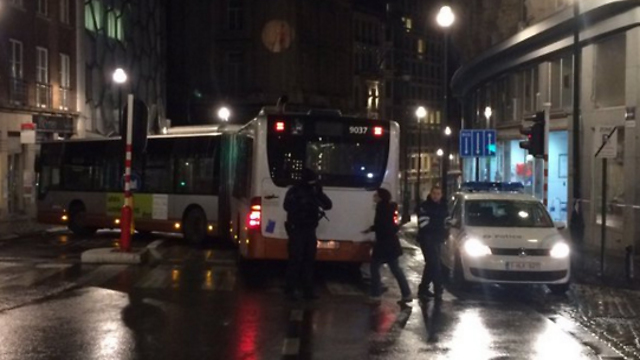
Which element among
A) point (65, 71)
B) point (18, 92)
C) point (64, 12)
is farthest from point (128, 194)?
point (64, 12)

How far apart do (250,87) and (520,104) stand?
30.5 metres

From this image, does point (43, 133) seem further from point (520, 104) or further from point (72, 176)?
point (520, 104)

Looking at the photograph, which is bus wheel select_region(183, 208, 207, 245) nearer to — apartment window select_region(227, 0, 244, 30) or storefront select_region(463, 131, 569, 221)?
storefront select_region(463, 131, 569, 221)

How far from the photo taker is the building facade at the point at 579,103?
76.0 feet

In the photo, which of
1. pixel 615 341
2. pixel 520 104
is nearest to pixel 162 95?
pixel 520 104

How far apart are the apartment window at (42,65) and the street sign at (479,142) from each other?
19.2 m

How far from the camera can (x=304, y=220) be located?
13.7m

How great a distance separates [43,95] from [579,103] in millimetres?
23200

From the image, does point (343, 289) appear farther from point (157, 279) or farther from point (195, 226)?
point (195, 226)

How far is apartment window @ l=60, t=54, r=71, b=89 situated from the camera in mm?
41688

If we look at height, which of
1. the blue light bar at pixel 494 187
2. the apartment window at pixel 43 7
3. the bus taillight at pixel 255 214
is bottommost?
the bus taillight at pixel 255 214

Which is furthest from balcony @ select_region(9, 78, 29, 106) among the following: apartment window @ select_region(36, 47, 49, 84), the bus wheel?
the bus wheel

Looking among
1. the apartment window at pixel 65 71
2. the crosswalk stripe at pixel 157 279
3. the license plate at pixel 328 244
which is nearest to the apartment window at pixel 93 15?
the apartment window at pixel 65 71

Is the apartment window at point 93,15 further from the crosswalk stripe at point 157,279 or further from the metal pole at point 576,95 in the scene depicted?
the crosswalk stripe at point 157,279
